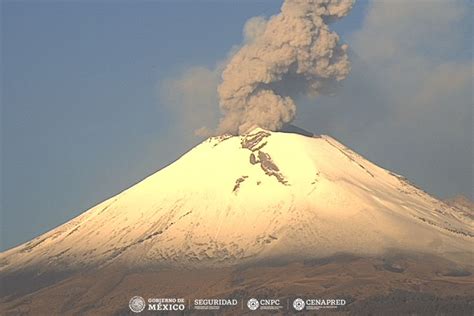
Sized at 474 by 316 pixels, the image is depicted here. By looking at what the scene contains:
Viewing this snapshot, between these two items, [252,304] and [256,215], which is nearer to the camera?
[252,304]

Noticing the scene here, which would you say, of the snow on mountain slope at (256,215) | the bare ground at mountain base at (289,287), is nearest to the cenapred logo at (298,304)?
the bare ground at mountain base at (289,287)

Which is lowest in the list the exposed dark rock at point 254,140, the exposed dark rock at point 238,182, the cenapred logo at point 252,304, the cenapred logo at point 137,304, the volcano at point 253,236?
the cenapred logo at point 252,304

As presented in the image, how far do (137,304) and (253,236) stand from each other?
17.3m

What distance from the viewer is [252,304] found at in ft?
233

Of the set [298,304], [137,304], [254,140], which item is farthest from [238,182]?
[298,304]

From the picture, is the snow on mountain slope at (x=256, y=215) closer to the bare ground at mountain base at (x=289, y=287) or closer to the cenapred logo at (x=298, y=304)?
the bare ground at mountain base at (x=289, y=287)

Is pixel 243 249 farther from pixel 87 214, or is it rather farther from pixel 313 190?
pixel 87 214

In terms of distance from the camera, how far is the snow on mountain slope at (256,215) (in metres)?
87.8

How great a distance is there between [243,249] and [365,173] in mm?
22828

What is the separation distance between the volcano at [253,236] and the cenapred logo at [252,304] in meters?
1.96

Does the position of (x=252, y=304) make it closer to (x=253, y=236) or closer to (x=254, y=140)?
(x=253, y=236)

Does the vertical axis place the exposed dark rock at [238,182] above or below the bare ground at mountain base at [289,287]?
above

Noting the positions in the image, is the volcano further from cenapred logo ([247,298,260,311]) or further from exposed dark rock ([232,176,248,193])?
cenapred logo ([247,298,260,311])

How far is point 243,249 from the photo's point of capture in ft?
290
